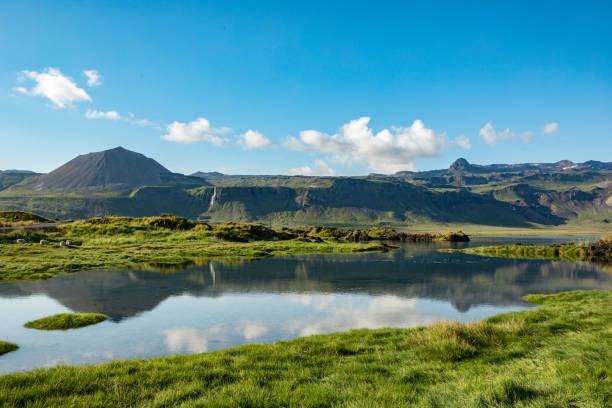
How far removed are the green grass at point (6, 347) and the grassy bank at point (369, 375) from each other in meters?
10.9

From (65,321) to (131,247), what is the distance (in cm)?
6079

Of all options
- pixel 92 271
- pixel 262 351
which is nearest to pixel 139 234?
pixel 92 271

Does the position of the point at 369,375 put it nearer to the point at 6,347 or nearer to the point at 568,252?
the point at 6,347

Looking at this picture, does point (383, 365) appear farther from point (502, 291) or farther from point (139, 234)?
point (139, 234)

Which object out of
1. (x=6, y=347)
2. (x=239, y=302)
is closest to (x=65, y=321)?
(x=6, y=347)

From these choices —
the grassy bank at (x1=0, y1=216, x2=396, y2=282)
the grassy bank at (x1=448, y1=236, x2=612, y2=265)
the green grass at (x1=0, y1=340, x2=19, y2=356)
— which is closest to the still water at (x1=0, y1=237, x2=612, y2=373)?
the green grass at (x1=0, y1=340, x2=19, y2=356)

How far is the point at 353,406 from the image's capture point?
8.73 meters

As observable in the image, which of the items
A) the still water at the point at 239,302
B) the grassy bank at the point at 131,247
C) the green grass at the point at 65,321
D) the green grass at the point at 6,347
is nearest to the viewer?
the green grass at the point at 6,347

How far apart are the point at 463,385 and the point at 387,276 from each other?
4391cm

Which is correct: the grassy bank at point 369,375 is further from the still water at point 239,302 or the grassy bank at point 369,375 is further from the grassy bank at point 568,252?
the grassy bank at point 568,252

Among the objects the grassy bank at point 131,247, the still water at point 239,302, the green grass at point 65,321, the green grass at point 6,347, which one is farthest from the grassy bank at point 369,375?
the grassy bank at point 131,247

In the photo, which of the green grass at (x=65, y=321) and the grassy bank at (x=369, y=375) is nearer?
the grassy bank at (x=369, y=375)

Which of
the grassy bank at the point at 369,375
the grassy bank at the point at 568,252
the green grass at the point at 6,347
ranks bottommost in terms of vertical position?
the grassy bank at the point at 568,252

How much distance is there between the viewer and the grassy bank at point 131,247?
54.7 meters
